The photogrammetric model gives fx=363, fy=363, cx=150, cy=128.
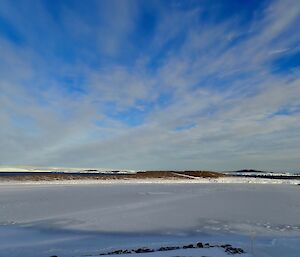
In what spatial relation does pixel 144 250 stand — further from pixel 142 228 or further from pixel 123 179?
pixel 123 179

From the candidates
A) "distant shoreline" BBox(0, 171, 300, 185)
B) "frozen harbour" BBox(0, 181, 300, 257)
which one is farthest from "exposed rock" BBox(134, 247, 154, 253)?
"distant shoreline" BBox(0, 171, 300, 185)

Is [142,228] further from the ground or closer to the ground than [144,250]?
further from the ground

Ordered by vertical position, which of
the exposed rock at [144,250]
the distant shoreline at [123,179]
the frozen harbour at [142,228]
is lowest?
the exposed rock at [144,250]

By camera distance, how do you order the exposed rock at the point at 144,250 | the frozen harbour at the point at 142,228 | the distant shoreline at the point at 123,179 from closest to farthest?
the exposed rock at the point at 144,250
the frozen harbour at the point at 142,228
the distant shoreline at the point at 123,179

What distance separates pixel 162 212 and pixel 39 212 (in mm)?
5582

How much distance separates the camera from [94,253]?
9.17 m

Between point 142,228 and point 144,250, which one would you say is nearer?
point 144,250

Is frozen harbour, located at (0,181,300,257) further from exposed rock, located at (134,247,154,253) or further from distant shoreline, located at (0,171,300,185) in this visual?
A: distant shoreline, located at (0,171,300,185)

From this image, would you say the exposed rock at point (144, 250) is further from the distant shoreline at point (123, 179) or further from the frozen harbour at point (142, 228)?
the distant shoreline at point (123, 179)

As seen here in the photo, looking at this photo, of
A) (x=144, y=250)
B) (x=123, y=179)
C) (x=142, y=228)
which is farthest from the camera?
(x=123, y=179)

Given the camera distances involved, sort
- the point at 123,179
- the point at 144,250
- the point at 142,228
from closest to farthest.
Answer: the point at 144,250
the point at 142,228
the point at 123,179

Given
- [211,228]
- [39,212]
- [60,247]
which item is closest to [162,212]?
[211,228]

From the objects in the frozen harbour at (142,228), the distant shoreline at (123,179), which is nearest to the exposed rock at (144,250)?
the frozen harbour at (142,228)

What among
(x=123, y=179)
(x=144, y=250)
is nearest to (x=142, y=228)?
(x=144, y=250)
